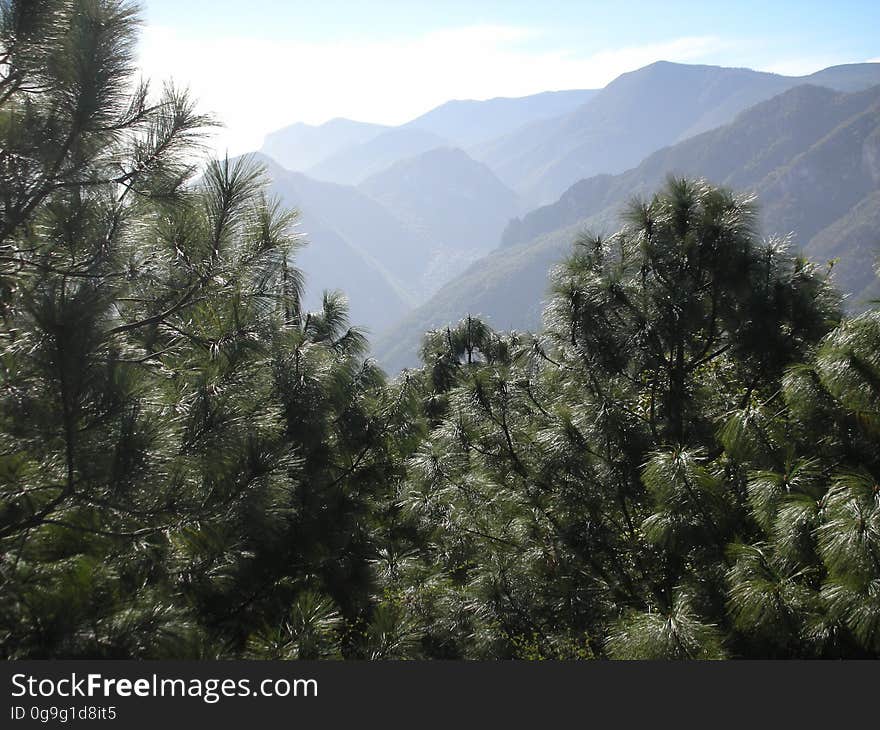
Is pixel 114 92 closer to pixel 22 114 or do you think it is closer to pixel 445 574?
pixel 22 114

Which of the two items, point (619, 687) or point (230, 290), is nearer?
point (619, 687)

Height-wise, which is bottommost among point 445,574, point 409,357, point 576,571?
point 409,357

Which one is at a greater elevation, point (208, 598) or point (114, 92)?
A: point (114, 92)

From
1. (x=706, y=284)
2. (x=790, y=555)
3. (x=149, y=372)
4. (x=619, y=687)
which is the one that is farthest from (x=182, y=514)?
(x=706, y=284)

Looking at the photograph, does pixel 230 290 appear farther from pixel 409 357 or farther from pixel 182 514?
pixel 409 357

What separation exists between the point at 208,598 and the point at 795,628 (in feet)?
13.8

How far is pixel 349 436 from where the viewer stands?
694 centimetres

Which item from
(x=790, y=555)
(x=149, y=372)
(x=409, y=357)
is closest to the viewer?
Answer: (x=149, y=372)

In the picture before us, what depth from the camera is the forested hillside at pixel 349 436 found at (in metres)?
3.06

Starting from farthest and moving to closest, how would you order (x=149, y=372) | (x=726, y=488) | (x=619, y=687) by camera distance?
(x=726, y=488), (x=149, y=372), (x=619, y=687)

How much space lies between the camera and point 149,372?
327cm

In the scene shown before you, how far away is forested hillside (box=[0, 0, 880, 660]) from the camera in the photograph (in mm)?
3062

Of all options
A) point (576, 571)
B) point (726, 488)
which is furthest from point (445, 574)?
point (726, 488)

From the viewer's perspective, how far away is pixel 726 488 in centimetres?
436
